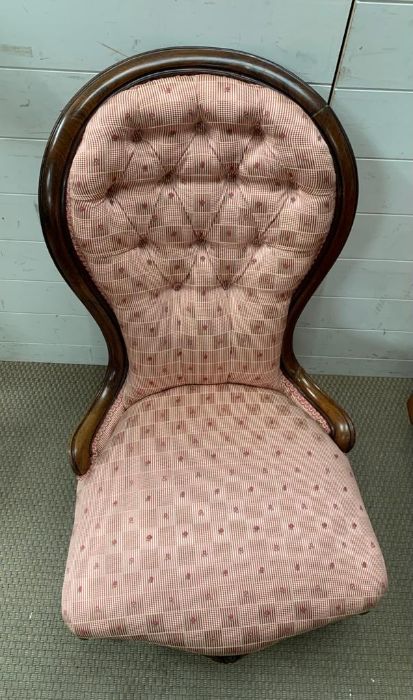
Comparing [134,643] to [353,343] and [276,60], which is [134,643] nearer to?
[353,343]

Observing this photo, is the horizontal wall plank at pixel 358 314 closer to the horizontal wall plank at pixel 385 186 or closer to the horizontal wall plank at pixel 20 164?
the horizontal wall plank at pixel 385 186

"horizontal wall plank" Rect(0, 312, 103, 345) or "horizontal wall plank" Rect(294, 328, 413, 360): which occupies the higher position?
"horizontal wall plank" Rect(294, 328, 413, 360)

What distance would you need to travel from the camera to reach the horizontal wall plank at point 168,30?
845 mm

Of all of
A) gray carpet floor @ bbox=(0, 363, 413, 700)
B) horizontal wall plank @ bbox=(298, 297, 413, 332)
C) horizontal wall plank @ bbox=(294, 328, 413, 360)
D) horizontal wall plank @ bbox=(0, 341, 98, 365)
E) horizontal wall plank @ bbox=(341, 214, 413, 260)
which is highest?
horizontal wall plank @ bbox=(341, 214, 413, 260)

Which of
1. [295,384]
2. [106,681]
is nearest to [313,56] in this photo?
[295,384]

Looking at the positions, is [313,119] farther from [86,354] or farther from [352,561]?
[86,354]

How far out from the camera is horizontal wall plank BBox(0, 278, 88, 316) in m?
1.33

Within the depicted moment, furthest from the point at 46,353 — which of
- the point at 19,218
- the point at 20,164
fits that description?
the point at 20,164

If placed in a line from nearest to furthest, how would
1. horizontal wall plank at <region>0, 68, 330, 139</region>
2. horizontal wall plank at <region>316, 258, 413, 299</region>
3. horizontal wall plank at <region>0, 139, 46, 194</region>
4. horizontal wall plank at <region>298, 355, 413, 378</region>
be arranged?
horizontal wall plank at <region>0, 68, 330, 139</region> → horizontal wall plank at <region>0, 139, 46, 194</region> → horizontal wall plank at <region>316, 258, 413, 299</region> → horizontal wall plank at <region>298, 355, 413, 378</region>

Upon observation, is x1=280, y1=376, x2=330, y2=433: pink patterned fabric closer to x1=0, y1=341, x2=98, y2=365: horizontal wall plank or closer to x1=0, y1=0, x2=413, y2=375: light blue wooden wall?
x1=0, y1=0, x2=413, y2=375: light blue wooden wall

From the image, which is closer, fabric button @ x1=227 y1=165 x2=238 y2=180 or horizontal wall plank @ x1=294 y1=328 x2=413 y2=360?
fabric button @ x1=227 y1=165 x2=238 y2=180

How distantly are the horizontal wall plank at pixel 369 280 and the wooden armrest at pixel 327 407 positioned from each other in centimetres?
31

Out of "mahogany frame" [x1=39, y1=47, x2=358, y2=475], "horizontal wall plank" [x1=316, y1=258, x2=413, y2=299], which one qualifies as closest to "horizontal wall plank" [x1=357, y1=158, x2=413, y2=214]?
"horizontal wall plank" [x1=316, y1=258, x2=413, y2=299]

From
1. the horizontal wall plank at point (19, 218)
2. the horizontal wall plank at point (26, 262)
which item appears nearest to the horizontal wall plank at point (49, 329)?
the horizontal wall plank at point (26, 262)
